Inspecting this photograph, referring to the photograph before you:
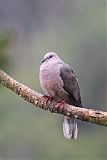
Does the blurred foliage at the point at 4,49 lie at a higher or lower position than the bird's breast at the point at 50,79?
lower

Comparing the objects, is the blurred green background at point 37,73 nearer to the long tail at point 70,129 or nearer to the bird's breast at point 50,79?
the long tail at point 70,129

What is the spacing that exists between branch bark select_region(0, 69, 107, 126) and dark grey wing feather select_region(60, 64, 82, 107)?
23cm

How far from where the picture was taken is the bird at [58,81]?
4641mm

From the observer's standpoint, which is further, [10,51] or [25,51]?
[25,51]

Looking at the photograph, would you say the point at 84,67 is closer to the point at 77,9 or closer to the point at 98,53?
the point at 98,53

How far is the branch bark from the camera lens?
401 centimetres

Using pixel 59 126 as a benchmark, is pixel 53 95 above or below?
below

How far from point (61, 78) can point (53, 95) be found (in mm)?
131

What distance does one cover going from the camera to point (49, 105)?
4.37 meters

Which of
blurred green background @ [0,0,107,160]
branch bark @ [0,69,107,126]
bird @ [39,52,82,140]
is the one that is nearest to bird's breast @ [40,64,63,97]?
bird @ [39,52,82,140]

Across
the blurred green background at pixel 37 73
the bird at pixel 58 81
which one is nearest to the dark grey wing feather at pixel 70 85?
the bird at pixel 58 81

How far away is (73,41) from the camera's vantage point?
87.8 feet

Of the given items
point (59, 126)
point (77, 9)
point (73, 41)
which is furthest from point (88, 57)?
point (77, 9)

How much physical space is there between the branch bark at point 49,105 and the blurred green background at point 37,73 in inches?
397
